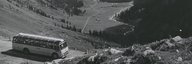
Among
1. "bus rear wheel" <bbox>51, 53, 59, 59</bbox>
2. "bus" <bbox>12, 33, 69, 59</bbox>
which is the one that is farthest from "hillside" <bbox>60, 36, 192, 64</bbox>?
"bus" <bbox>12, 33, 69, 59</bbox>

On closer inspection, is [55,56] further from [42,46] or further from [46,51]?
[42,46]

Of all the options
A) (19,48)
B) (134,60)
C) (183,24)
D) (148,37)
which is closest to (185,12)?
(183,24)

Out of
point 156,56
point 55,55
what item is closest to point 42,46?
point 55,55

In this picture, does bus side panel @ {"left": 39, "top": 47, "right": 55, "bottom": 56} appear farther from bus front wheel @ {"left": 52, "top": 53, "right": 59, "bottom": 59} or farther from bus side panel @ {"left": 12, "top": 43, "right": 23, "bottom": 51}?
bus side panel @ {"left": 12, "top": 43, "right": 23, "bottom": 51}

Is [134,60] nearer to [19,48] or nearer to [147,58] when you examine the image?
[147,58]

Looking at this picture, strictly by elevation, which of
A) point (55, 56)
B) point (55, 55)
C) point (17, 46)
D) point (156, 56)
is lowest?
point (55, 56)

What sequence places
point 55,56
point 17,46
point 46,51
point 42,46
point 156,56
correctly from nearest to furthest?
point 156,56
point 55,56
point 46,51
point 42,46
point 17,46

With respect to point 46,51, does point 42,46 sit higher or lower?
higher

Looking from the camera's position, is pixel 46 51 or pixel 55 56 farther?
pixel 46 51
